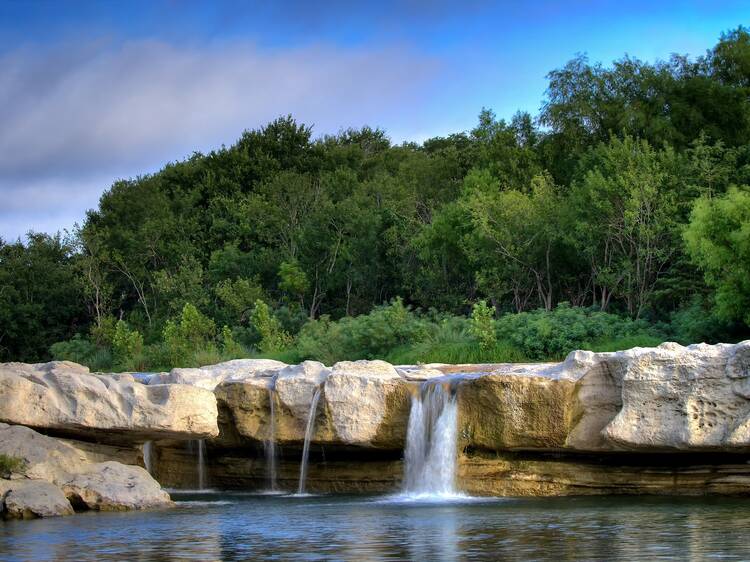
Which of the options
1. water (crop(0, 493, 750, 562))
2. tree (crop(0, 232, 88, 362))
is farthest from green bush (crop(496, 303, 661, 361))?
tree (crop(0, 232, 88, 362))

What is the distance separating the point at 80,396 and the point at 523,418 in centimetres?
674

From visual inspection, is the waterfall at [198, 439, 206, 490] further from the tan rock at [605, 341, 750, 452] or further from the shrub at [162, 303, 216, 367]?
the shrub at [162, 303, 216, 367]

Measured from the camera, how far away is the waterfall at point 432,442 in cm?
1706

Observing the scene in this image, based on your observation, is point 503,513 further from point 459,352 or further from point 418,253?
point 418,253

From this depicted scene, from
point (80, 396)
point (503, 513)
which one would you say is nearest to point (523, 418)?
point (503, 513)

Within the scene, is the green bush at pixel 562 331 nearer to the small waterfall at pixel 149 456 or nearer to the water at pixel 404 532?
the small waterfall at pixel 149 456

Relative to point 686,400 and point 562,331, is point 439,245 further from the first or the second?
point 686,400

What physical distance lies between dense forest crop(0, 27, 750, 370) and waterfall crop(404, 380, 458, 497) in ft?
30.0

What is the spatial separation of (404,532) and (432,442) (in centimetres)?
498

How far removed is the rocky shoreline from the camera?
1511 centimetres

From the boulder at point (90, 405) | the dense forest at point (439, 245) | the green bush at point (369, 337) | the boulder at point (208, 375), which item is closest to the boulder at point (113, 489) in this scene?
the boulder at point (90, 405)

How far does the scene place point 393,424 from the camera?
17.3 m

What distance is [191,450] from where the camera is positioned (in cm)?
1973

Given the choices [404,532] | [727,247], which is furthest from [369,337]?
[404,532]
